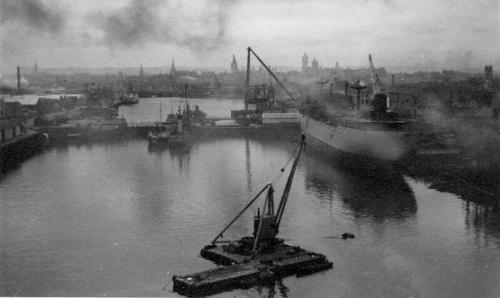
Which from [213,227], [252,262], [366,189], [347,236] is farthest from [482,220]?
[252,262]

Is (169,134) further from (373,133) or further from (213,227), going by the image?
(213,227)

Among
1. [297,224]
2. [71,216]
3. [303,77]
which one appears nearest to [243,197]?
[297,224]

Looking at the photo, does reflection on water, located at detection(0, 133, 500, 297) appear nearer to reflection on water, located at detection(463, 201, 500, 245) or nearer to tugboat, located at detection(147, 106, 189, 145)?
reflection on water, located at detection(463, 201, 500, 245)

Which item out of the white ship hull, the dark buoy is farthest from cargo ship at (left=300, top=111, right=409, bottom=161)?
the dark buoy

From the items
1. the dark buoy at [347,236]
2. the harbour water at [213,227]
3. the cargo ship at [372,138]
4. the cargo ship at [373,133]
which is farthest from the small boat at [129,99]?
the dark buoy at [347,236]

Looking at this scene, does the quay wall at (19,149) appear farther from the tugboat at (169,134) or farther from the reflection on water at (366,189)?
the reflection on water at (366,189)
